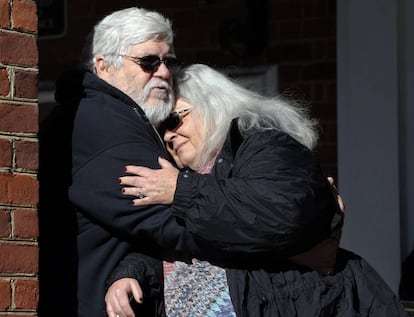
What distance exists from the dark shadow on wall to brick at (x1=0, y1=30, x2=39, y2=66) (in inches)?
19.1

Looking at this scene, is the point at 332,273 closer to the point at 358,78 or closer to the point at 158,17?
the point at 158,17

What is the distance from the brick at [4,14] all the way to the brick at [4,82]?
0.46 feet

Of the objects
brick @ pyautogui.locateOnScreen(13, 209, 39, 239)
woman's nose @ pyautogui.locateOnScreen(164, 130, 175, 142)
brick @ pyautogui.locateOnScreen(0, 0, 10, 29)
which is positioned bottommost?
brick @ pyautogui.locateOnScreen(13, 209, 39, 239)

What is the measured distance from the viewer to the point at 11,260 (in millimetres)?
3711

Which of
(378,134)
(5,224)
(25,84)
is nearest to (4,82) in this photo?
(25,84)

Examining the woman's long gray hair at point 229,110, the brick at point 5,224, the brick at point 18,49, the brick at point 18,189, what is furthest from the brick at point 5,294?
the woman's long gray hair at point 229,110

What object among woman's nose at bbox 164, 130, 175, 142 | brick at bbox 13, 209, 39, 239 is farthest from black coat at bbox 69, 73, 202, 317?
brick at bbox 13, 209, 39, 239

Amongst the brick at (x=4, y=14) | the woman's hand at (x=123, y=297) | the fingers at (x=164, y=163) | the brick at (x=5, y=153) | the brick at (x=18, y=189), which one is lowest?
the woman's hand at (x=123, y=297)

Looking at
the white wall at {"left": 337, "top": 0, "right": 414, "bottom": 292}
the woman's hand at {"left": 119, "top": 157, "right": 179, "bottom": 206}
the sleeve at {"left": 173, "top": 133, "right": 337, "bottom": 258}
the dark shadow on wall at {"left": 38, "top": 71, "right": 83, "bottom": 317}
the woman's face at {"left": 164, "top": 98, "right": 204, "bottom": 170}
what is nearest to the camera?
the sleeve at {"left": 173, "top": 133, "right": 337, "bottom": 258}

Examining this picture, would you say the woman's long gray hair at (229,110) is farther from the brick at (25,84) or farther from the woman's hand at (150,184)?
the brick at (25,84)

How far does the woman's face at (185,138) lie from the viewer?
4355mm

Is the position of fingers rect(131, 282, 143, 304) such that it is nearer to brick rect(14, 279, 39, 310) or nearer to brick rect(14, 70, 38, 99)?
brick rect(14, 279, 39, 310)

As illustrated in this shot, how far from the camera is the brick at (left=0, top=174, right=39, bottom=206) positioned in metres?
3.70

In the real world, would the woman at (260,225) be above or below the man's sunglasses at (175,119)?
below
